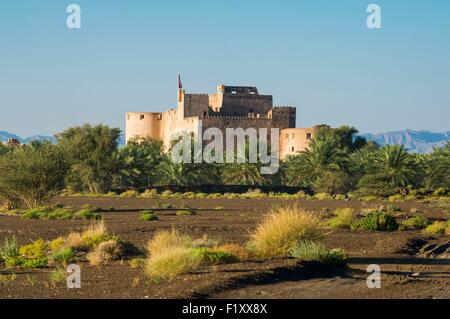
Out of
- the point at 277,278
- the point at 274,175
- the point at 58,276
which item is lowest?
the point at 274,175

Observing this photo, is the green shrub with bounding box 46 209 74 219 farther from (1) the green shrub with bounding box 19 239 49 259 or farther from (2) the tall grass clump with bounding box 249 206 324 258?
(2) the tall grass clump with bounding box 249 206 324 258

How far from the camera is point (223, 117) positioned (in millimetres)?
90125

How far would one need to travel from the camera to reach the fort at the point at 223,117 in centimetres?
8912

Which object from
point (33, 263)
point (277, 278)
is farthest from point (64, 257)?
point (277, 278)

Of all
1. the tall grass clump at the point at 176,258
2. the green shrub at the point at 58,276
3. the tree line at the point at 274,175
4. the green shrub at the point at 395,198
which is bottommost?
the green shrub at the point at 395,198

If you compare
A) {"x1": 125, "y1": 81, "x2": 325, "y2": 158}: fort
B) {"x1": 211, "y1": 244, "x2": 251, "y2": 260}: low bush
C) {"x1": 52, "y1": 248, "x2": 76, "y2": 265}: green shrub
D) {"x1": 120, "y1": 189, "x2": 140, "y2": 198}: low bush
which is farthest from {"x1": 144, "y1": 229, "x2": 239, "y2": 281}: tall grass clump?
{"x1": 125, "y1": 81, "x2": 325, "y2": 158}: fort

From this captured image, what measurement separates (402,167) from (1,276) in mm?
40624

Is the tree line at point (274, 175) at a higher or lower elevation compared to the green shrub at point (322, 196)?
higher

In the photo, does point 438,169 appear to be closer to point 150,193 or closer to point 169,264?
point 150,193

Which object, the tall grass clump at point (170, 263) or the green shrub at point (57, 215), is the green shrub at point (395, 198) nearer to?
the green shrub at point (57, 215)

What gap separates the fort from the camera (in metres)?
89.1

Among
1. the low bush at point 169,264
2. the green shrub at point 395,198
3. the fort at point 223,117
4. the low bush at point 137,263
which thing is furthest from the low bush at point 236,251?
the fort at point 223,117

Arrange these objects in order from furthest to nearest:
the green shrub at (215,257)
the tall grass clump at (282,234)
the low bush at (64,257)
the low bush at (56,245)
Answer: the low bush at (56,245)
the tall grass clump at (282,234)
the low bush at (64,257)
the green shrub at (215,257)
